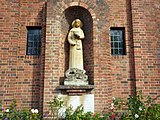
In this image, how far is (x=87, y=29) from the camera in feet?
23.4

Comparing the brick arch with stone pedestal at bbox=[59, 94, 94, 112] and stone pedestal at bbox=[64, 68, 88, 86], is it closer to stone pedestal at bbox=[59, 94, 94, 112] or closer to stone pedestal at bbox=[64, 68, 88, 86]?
stone pedestal at bbox=[64, 68, 88, 86]

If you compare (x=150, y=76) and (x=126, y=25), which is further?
(x=126, y=25)

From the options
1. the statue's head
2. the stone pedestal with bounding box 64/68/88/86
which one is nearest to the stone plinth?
the stone pedestal with bounding box 64/68/88/86

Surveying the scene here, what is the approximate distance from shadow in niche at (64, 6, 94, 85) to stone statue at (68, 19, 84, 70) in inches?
9.7

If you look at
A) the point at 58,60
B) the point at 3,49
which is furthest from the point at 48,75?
the point at 3,49

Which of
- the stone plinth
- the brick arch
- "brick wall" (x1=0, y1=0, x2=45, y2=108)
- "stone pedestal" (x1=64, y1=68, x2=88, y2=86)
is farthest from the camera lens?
the brick arch

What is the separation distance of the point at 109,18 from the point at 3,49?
11.8 feet

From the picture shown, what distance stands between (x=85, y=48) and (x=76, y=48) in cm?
40

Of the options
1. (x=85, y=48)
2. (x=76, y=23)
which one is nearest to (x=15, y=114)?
(x=85, y=48)

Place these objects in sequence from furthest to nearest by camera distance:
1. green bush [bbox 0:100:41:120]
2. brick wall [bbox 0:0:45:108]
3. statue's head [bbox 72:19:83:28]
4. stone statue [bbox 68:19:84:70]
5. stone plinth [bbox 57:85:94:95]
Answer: statue's head [bbox 72:19:83:28]
stone statue [bbox 68:19:84:70]
brick wall [bbox 0:0:45:108]
stone plinth [bbox 57:85:94:95]
green bush [bbox 0:100:41:120]

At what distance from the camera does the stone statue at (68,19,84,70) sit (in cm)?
661

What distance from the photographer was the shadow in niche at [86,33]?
A: 6.67 m

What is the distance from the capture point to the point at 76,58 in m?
6.64

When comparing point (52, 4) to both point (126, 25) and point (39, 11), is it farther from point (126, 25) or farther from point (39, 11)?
point (126, 25)
